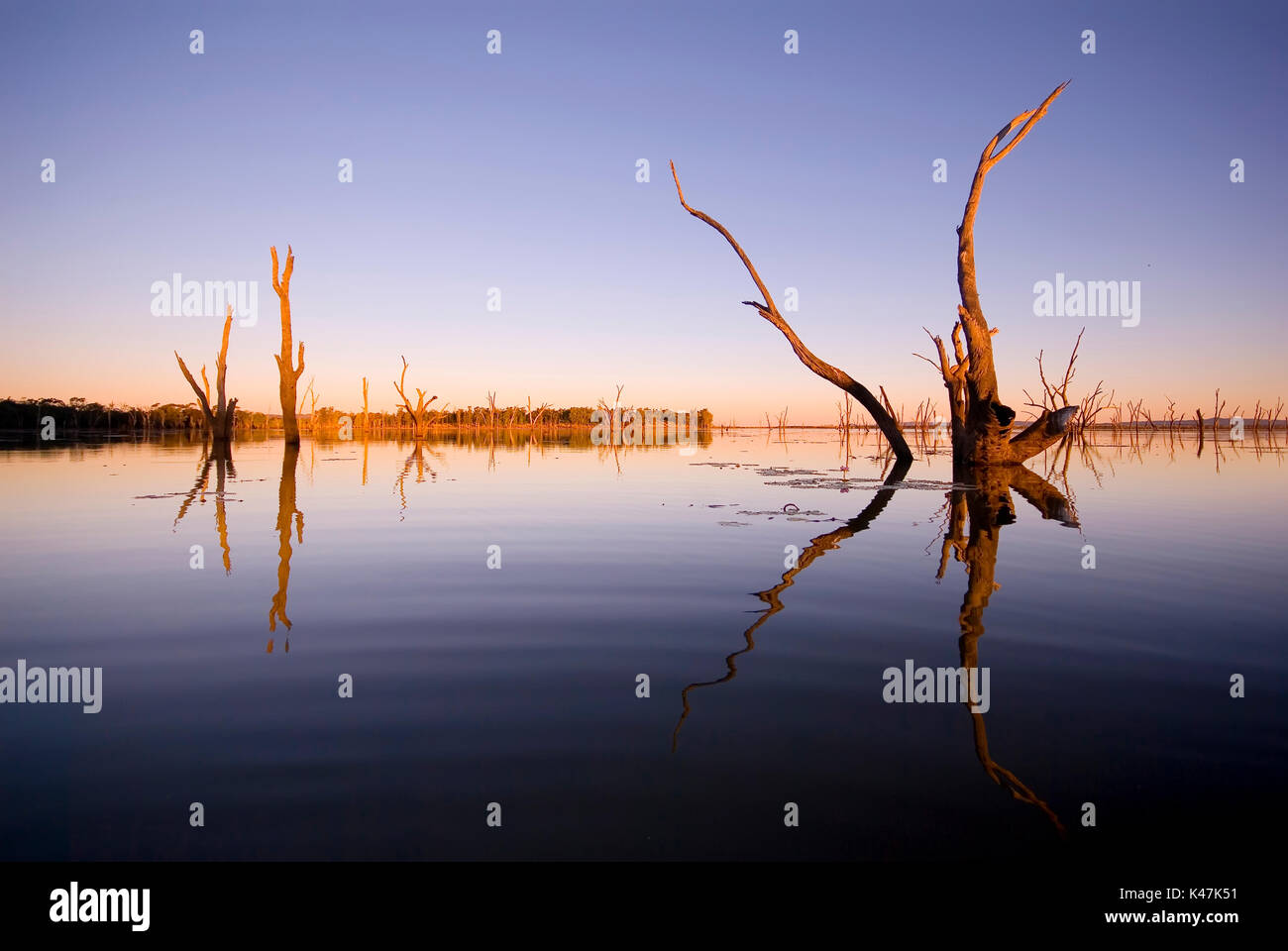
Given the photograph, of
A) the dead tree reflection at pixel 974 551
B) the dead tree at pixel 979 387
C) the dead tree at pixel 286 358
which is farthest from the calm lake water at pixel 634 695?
the dead tree at pixel 286 358

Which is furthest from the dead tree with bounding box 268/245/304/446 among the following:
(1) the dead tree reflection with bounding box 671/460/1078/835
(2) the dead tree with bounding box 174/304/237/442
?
(1) the dead tree reflection with bounding box 671/460/1078/835

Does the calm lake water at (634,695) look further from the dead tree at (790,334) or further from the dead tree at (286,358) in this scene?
the dead tree at (286,358)

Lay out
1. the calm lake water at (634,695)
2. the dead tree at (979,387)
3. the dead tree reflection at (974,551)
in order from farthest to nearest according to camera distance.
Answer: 1. the dead tree at (979,387)
2. the dead tree reflection at (974,551)
3. the calm lake water at (634,695)

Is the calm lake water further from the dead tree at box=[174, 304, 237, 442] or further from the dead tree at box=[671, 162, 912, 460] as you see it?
the dead tree at box=[174, 304, 237, 442]

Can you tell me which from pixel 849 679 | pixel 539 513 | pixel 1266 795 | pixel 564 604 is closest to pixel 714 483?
pixel 539 513

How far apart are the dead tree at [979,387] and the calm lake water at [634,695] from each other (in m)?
9.79

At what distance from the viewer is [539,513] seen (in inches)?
413

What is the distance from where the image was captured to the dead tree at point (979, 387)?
17188mm

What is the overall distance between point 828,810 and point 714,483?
43.4 feet

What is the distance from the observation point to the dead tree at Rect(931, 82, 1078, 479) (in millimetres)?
17188

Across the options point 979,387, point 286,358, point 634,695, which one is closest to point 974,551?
point 634,695

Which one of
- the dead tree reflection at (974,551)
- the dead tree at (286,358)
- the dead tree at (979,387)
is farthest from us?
the dead tree at (286,358)
